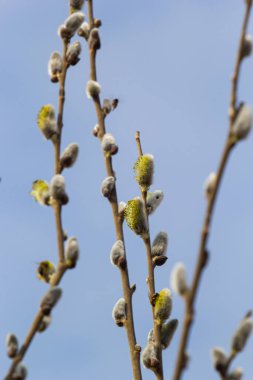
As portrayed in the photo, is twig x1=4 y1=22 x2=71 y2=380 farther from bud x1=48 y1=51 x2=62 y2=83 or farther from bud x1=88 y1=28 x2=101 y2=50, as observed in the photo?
bud x1=88 y1=28 x2=101 y2=50

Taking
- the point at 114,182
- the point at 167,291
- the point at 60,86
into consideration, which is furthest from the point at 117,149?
the point at 167,291

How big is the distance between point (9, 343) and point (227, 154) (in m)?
0.79

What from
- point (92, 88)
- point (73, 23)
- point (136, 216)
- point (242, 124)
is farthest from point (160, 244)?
point (242, 124)

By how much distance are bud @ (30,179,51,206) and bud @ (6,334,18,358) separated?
453 mm

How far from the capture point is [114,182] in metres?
2.61

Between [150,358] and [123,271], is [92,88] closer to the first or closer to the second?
[123,271]

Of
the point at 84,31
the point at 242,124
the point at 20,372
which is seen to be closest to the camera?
the point at 242,124

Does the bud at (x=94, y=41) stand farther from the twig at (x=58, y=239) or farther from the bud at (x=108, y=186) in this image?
the bud at (x=108, y=186)

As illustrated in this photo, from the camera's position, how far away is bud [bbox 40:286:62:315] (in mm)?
1948

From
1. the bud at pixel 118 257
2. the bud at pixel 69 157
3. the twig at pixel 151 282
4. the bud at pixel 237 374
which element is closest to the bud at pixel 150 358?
the twig at pixel 151 282

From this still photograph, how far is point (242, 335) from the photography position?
1.67 m

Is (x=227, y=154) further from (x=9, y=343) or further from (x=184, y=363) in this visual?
(x=9, y=343)

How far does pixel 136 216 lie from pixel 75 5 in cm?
79

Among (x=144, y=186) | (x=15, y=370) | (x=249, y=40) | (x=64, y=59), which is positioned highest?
(x=64, y=59)
